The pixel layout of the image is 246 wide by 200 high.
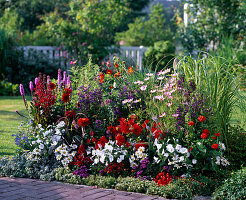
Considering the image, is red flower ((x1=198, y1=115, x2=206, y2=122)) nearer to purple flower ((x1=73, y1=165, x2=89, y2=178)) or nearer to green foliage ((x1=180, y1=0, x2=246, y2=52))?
purple flower ((x1=73, y1=165, x2=89, y2=178))

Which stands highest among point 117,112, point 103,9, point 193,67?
point 103,9

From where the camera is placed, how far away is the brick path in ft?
10.9

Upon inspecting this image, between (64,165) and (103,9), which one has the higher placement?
(103,9)

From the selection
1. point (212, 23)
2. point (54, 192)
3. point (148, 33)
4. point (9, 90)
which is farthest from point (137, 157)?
point (148, 33)

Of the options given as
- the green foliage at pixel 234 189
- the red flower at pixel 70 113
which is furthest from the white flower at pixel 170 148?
the red flower at pixel 70 113

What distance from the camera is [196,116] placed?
4105mm

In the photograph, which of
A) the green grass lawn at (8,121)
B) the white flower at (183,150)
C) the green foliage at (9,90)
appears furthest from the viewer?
the green foliage at (9,90)

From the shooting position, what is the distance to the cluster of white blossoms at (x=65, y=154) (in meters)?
4.10

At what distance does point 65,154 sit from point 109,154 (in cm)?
56

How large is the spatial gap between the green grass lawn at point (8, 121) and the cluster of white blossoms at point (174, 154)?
2220 millimetres

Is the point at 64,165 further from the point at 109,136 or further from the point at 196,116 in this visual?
the point at 196,116

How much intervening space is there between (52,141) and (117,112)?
3.00 feet

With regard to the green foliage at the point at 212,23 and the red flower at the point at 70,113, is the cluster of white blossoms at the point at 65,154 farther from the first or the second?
the green foliage at the point at 212,23

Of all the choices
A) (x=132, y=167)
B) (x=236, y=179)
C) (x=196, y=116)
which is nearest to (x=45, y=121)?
(x=132, y=167)
